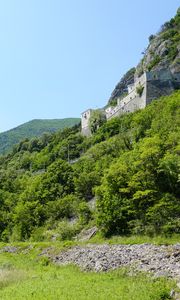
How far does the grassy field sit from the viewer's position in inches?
688

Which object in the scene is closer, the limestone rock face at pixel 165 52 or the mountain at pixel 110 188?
the mountain at pixel 110 188

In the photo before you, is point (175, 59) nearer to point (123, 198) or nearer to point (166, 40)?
point (166, 40)

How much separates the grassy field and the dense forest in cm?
1354

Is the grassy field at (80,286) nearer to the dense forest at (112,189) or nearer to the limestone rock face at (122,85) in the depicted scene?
the dense forest at (112,189)

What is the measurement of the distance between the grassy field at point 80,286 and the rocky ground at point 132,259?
0.99 meters

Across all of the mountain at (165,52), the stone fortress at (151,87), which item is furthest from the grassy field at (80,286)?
the mountain at (165,52)

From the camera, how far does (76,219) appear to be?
191ft

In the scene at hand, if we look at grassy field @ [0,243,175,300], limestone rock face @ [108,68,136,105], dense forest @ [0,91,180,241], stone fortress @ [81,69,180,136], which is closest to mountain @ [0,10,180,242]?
dense forest @ [0,91,180,241]

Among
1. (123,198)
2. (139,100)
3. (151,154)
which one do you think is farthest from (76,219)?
(139,100)

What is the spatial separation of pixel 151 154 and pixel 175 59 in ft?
303

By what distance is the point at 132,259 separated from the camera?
24938mm

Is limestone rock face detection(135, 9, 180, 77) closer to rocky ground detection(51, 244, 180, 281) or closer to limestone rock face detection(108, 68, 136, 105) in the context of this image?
limestone rock face detection(108, 68, 136, 105)

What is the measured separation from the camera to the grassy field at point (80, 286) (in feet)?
57.3

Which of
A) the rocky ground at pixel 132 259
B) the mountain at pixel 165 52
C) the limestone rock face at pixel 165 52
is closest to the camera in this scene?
the rocky ground at pixel 132 259
